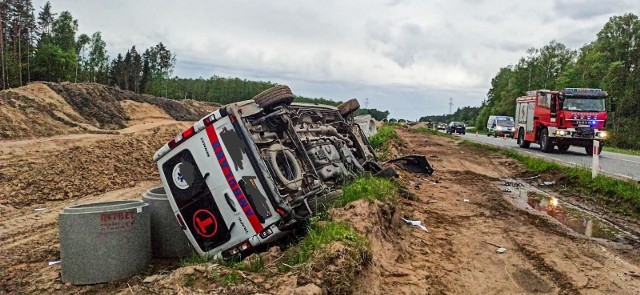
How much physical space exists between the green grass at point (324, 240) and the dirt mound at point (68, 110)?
18.1 meters

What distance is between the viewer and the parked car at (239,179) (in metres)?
5.42

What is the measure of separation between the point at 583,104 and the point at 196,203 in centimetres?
1751

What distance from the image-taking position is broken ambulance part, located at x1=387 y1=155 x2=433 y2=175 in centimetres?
1225

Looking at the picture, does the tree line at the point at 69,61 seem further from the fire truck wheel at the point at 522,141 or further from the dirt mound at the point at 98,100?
the fire truck wheel at the point at 522,141

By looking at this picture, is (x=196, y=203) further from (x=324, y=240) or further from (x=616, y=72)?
(x=616, y=72)

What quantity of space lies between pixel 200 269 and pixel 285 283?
2.79ft

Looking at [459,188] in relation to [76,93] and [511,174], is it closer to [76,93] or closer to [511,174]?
[511,174]

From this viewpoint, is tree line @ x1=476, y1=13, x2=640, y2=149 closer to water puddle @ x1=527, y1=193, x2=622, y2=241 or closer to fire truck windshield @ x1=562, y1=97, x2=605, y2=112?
fire truck windshield @ x1=562, y1=97, x2=605, y2=112

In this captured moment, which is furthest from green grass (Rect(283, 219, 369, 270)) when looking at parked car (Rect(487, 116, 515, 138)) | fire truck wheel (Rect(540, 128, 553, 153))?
parked car (Rect(487, 116, 515, 138))

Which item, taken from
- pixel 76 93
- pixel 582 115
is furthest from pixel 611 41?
pixel 76 93

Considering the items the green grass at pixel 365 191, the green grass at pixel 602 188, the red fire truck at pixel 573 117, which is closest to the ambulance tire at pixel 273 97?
the green grass at pixel 365 191

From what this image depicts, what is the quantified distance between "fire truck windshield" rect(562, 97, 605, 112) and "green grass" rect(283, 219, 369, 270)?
16485 mm

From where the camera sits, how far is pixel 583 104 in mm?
19016

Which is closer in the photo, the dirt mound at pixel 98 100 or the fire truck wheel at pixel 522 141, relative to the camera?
the fire truck wheel at pixel 522 141
